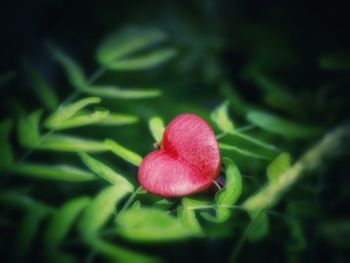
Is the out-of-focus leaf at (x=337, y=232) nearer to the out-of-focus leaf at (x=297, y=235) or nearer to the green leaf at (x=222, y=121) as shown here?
the out-of-focus leaf at (x=297, y=235)

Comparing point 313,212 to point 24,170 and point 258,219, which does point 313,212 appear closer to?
point 258,219

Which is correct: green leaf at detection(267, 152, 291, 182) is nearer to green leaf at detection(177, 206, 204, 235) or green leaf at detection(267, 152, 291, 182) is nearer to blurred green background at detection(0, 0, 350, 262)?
blurred green background at detection(0, 0, 350, 262)

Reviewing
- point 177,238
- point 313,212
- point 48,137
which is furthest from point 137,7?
point 177,238

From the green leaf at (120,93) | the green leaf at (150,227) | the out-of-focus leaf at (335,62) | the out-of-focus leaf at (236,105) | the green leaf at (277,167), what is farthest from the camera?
the out-of-focus leaf at (236,105)

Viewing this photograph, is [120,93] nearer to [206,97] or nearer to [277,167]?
[277,167]

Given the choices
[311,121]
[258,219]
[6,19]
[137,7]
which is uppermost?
[6,19]

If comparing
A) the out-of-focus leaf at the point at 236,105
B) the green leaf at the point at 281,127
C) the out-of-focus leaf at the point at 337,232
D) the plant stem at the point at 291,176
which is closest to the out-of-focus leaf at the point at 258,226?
the plant stem at the point at 291,176
